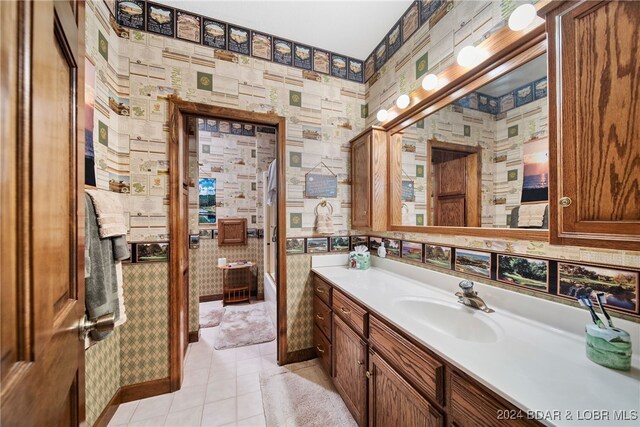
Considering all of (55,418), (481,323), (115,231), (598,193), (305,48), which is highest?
(305,48)

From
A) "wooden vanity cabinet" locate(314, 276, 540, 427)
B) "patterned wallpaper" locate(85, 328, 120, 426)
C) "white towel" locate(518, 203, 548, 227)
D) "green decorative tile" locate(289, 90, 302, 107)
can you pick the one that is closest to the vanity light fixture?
"white towel" locate(518, 203, 548, 227)

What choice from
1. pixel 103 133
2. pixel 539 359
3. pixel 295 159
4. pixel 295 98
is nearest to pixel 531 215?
pixel 539 359

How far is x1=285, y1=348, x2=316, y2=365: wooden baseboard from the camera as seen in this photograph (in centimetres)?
208

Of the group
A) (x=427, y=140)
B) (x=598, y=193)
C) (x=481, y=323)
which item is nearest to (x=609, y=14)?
(x=598, y=193)

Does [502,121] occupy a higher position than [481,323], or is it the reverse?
[502,121]

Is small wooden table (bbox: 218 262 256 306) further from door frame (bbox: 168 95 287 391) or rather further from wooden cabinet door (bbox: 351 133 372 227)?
wooden cabinet door (bbox: 351 133 372 227)

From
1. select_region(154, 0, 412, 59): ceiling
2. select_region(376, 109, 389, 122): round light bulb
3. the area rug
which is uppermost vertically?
select_region(154, 0, 412, 59): ceiling

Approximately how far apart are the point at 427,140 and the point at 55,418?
198 centimetres

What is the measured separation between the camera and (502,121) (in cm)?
116

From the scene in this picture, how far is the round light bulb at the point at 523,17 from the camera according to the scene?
3.15ft

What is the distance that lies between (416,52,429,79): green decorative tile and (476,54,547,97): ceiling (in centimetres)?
57

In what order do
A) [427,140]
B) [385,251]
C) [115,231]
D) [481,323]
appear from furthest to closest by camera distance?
[385,251], [427,140], [115,231], [481,323]

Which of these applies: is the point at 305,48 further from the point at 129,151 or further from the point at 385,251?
the point at 385,251

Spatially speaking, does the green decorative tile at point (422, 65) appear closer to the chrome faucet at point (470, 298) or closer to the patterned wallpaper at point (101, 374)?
the chrome faucet at point (470, 298)
